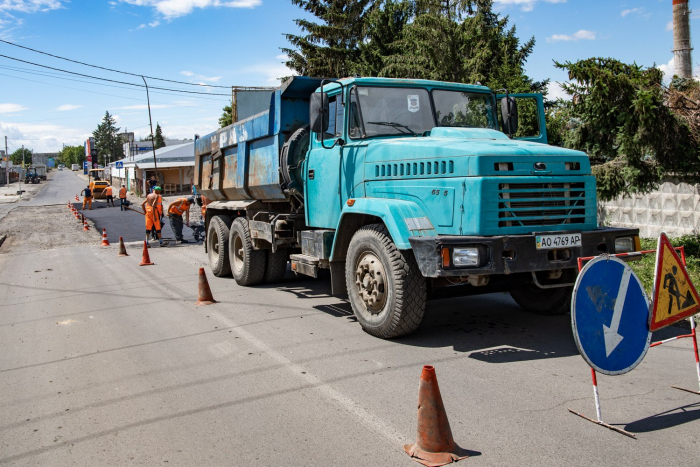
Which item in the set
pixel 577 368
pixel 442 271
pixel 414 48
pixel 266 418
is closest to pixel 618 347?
pixel 577 368

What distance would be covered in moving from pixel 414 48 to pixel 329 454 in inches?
791

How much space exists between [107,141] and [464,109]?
6689 inches

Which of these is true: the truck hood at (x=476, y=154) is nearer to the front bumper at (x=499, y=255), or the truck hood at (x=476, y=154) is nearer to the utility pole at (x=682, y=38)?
the front bumper at (x=499, y=255)

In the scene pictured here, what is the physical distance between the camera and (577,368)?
5.18 metres

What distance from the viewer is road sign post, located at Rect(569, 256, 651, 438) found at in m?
3.84

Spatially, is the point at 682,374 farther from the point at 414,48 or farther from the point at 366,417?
the point at 414,48

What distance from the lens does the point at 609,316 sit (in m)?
3.97

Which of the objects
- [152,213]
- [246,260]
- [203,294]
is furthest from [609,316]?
[152,213]

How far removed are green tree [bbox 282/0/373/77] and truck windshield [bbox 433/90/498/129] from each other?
20.7 m

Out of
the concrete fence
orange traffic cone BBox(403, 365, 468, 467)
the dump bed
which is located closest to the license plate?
orange traffic cone BBox(403, 365, 468, 467)

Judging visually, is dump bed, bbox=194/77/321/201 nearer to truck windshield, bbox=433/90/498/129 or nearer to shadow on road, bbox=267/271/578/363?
truck windshield, bbox=433/90/498/129

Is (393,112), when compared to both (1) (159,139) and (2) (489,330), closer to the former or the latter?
(2) (489,330)

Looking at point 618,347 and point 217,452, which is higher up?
point 618,347

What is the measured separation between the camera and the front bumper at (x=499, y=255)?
17.6 ft
